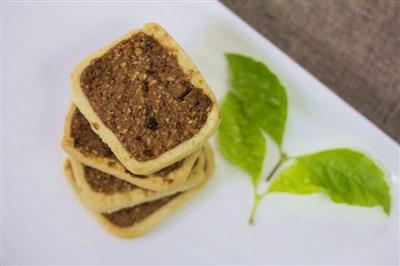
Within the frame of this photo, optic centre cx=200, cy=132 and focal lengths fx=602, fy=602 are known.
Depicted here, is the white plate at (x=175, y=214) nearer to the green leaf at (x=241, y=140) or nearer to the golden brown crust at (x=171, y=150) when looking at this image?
the green leaf at (x=241, y=140)

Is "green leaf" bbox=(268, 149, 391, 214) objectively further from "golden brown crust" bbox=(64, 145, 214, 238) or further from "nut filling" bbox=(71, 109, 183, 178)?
"nut filling" bbox=(71, 109, 183, 178)

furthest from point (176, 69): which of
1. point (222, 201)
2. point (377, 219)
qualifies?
point (377, 219)

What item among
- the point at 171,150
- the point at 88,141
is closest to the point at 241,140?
the point at 171,150

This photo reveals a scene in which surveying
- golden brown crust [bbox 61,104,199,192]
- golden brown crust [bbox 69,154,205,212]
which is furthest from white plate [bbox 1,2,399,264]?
golden brown crust [bbox 61,104,199,192]

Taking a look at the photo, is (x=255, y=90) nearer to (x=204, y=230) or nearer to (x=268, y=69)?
(x=268, y=69)

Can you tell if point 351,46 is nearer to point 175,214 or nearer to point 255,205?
point 255,205

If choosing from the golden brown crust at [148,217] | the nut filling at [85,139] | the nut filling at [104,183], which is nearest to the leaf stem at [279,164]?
the golden brown crust at [148,217]
